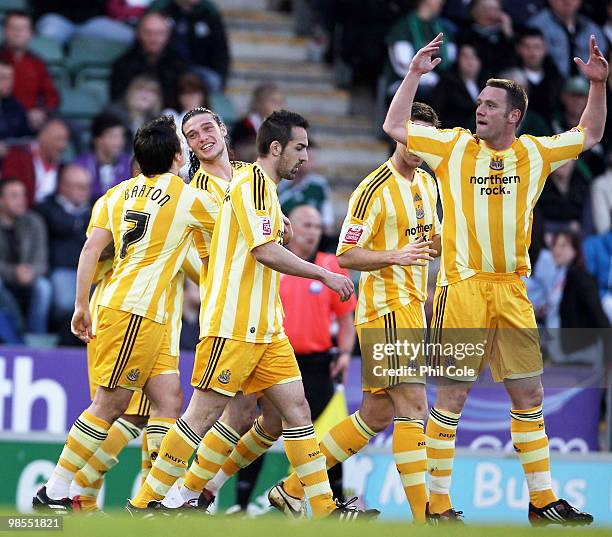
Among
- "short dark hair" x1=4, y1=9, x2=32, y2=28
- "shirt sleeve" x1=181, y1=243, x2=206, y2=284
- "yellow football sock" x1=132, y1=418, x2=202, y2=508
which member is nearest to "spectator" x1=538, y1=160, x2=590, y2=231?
"short dark hair" x1=4, y1=9, x2=32, y2=28

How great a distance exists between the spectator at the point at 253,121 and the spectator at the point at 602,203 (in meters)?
3.49

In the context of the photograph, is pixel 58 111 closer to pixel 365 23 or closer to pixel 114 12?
pixel 114 12

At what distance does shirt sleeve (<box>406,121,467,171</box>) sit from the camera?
27.1 feet

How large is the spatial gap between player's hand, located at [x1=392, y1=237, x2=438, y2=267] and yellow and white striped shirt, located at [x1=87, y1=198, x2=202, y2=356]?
1.46 meters

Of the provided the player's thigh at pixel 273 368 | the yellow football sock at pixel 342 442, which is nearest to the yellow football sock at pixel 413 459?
the yellow football sock at pixel 342 442

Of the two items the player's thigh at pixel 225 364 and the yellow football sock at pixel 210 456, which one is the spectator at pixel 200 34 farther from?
the player's thigh at pixel 225 364

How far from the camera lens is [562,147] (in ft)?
27.3

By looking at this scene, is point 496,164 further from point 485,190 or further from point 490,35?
point 490,35

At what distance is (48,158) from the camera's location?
1399 cm

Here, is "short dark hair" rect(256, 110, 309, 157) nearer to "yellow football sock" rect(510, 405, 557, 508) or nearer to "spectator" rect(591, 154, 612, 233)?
"yellow football sock" rect(510, 405, 557, 508)

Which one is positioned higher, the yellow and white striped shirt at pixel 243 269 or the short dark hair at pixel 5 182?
the short dark hair at pixel 5 182

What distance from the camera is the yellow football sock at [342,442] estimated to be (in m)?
8.78

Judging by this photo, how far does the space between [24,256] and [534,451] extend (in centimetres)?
645

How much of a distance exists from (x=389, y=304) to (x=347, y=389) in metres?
3.65
